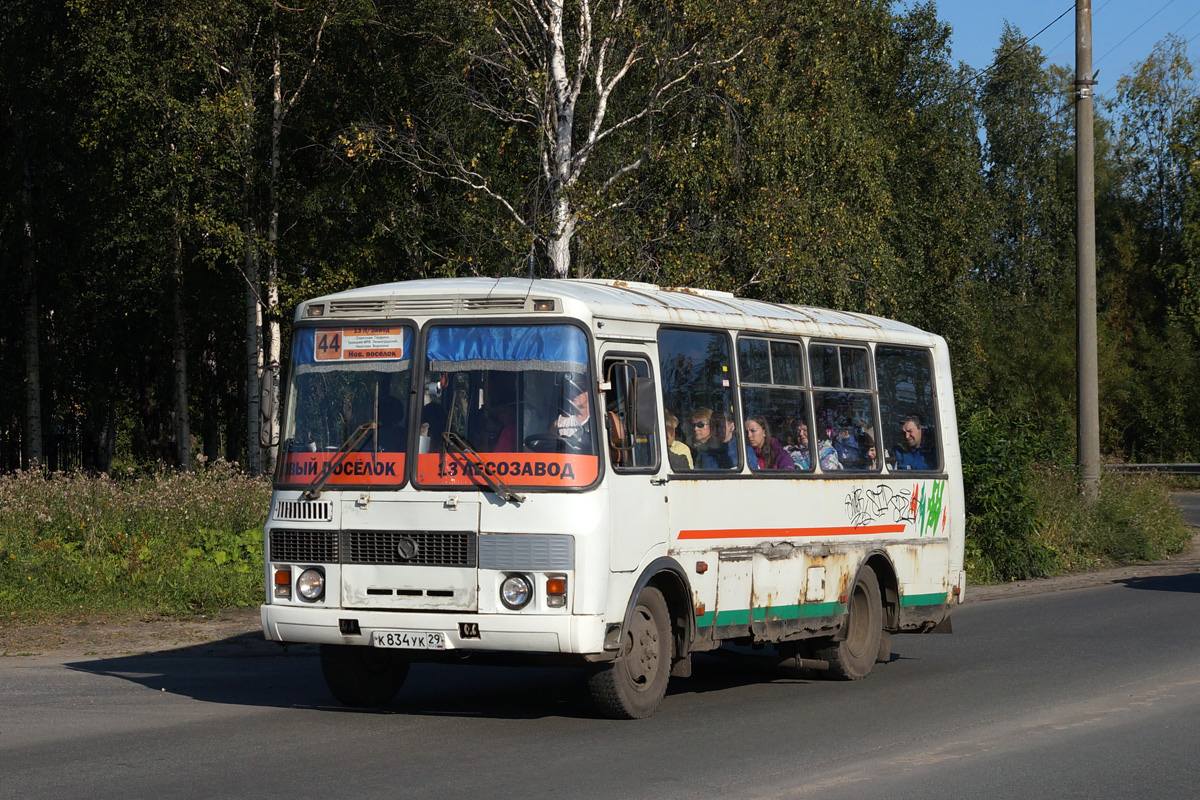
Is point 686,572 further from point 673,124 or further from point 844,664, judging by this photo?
point 673,124

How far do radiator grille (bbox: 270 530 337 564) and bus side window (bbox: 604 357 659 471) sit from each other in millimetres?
1925

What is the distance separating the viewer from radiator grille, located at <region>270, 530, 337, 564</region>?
960cm

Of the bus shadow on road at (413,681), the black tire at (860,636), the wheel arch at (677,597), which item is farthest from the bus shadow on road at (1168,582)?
the wheel arch at (677,597)

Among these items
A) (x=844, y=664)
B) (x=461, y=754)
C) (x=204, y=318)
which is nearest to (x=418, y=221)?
(x=204, y=318)

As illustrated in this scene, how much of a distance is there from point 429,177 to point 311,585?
2132 cm

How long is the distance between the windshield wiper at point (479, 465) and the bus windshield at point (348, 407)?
0.34 m

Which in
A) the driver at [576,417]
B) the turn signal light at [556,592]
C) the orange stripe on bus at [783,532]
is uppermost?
the driver at [576,417]

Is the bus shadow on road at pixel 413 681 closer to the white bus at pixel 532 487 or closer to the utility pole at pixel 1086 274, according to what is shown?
the white bus at pixel 532 487

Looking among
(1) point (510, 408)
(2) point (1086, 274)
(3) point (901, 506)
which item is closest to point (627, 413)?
(1) point (510, 408)

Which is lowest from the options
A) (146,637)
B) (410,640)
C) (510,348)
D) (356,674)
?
(146,637)

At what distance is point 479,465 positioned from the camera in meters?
9.30

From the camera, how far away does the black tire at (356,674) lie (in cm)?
1027

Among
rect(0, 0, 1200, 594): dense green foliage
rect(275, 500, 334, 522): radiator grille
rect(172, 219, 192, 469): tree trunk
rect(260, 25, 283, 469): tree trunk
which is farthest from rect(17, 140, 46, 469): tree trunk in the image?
rect(275, 500, 334, 522): radiator grille

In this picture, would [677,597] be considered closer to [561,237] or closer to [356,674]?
[356,674]
